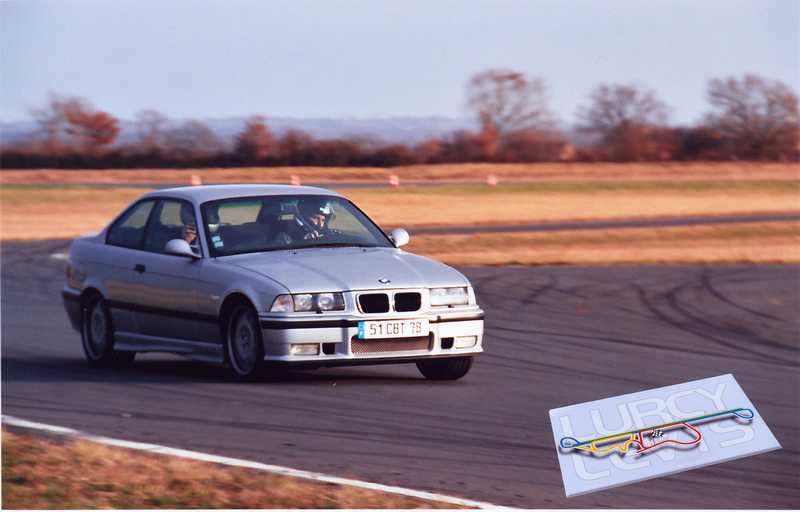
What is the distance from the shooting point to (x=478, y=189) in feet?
25.6

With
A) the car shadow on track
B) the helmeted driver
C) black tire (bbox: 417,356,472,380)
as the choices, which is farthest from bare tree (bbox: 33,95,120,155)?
black tire (bbox: 417,356,472,380)

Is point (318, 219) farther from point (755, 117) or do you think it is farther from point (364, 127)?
point (755, 117)

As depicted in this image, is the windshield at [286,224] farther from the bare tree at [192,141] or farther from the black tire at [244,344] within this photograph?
the bare tree at [192,141]

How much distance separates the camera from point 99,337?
10.5 m

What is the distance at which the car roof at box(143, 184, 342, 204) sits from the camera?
7.64 metres

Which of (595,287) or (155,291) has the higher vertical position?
(155,291)

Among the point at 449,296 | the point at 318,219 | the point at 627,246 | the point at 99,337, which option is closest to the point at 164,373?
the point at 99,337

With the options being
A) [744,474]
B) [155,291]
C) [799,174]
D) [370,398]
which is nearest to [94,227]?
[155,291]

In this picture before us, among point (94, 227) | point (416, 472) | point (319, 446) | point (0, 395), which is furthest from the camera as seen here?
point (94, 227)

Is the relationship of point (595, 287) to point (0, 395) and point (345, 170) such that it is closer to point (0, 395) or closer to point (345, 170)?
point (0, 395)

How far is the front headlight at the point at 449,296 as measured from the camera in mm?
8203

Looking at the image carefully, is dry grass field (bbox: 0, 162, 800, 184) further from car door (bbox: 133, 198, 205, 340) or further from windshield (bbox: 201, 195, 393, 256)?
car door (bbox: 133, 198, 205, 340)

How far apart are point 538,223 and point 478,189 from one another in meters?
1.69

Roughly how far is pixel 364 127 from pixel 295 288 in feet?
6.56
